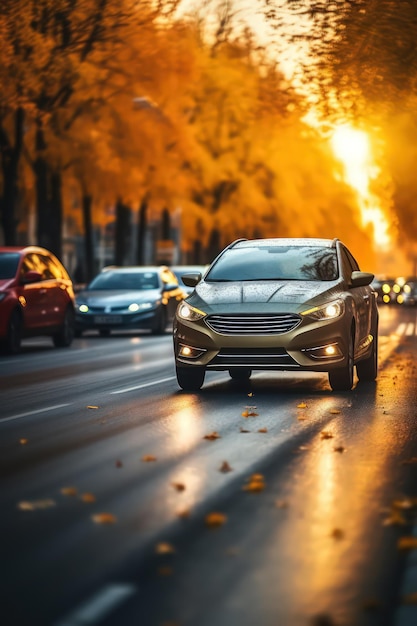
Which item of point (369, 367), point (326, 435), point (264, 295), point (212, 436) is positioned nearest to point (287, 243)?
point (369, 367)

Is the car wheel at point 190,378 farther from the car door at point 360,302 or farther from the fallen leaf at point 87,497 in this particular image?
the fallen leaf at point 87,497

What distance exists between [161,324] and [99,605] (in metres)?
27.1

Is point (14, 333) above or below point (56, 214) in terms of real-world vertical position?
above

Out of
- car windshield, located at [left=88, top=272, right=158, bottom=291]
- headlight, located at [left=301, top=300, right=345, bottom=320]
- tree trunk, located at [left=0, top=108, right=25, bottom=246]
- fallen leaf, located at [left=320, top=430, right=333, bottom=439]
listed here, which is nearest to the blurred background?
tree trunk, located at [left=0, top=108, right=25, bottom=246]

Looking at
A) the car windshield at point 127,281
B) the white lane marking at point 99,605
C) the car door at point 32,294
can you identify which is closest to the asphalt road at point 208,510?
the white lane marking at point 99,605

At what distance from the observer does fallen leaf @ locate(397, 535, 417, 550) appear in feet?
22.3

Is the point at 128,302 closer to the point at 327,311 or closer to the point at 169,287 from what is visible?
the point at 169,287

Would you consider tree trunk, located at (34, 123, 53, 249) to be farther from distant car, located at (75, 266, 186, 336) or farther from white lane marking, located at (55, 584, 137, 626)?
white lane marking, located at (55, 584, 137, 626)

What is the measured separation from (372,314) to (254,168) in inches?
1724

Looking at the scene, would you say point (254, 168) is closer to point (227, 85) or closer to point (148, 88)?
point (227, 85)

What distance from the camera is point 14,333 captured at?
80.4ft

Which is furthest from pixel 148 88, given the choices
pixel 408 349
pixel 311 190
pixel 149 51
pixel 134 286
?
pixel 311 190

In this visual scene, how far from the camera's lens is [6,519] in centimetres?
756

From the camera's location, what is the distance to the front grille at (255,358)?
1486 cm
